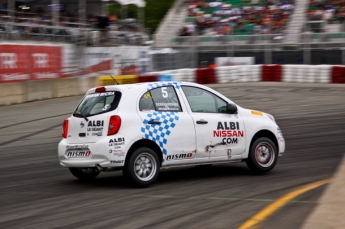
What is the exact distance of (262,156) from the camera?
1021cm

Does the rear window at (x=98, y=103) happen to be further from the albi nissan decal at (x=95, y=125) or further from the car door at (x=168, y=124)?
the car door at (x=168, y=124)

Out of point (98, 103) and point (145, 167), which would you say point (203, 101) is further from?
point (98, 103)

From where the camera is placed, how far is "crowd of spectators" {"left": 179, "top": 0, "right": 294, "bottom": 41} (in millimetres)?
38062

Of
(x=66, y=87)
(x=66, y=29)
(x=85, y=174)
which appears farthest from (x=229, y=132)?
(x=66, y=29)

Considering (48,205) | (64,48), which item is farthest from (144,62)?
(48,205)

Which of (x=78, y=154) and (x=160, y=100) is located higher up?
(x=160, y=100)

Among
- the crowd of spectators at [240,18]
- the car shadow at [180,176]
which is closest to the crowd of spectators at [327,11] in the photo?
the crowd of spectators at [240,18]

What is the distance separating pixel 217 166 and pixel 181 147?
6.88 ft

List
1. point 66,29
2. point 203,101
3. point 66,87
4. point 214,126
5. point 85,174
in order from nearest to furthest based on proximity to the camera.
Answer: point 214,126
point 203,101
point 85,174
point 66,87
point 66,29

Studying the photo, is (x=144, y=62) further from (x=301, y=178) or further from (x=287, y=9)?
(x=301, y=178)

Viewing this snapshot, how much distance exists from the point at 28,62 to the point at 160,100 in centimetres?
1595

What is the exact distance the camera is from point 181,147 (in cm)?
923

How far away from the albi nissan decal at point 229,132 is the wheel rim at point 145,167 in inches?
45.3

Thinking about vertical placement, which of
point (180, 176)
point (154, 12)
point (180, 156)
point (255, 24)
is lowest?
point (180, 176)
